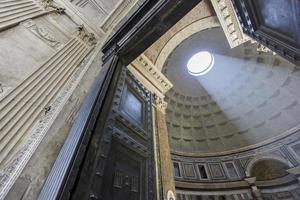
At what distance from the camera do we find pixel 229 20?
554 cm

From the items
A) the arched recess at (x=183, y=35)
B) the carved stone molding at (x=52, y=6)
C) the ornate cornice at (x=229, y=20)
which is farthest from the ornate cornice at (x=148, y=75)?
the ornate cornice at (x=229, y=20)

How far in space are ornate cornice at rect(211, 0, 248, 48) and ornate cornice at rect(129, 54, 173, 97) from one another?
9.15ft

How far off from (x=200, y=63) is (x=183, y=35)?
9.80 meters

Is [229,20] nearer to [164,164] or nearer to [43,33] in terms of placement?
[164,164]

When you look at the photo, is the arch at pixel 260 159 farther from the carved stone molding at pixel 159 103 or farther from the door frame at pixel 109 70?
the door frame at pixel 109 70

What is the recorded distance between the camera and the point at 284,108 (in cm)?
1092

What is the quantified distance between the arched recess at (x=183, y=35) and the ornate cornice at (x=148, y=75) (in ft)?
2.33

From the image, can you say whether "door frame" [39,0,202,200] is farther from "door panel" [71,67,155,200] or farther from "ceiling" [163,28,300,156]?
"ceiling" [163,28,300,156]

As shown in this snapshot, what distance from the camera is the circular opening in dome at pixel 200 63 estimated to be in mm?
14633

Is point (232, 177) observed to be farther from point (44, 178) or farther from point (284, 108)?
point (44, 178)

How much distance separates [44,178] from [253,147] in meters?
13.1

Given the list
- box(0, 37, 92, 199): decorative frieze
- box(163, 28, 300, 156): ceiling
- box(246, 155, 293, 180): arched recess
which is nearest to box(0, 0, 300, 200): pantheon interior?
box(0, 37, 92, 199): decorative frieze

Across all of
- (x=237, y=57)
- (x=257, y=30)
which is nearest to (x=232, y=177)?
(x=237, y=57)

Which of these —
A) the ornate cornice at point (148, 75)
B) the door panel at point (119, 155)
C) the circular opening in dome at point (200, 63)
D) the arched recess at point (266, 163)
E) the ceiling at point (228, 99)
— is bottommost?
the door panel at point (119, 155)
